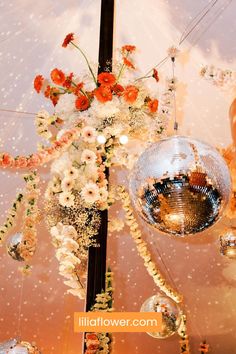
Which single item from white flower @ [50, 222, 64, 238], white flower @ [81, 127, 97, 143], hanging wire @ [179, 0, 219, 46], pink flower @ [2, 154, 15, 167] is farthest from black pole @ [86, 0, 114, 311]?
hanging wire @ [179, 0, 219, 46]

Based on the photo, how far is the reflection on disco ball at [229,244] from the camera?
3414 mm

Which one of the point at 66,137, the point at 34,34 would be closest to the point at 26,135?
the point at 34,34

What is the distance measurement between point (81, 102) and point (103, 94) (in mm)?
145

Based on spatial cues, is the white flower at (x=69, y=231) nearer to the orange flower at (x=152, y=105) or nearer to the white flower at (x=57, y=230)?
the white flower at (x=57, y=230)

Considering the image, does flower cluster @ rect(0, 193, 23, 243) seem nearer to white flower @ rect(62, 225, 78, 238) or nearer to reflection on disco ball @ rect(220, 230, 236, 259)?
white flower @ rect(62, 225, 78, 238)

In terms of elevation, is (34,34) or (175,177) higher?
(34,34)

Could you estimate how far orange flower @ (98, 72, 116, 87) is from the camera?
8.53 ft

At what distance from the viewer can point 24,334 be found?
4512 mm

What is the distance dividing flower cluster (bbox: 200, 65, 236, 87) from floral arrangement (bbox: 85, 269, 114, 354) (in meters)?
2.27

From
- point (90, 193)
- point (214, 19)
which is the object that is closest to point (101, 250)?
point (90, 193)

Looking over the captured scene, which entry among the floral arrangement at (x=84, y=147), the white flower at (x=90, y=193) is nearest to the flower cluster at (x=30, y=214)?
the floral arrangement at (x=84, y=147)

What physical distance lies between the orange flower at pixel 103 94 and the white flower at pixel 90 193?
497mm

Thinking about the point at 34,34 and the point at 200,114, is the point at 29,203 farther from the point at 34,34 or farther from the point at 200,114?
the point at 200,114

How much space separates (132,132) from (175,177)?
1.15 m
